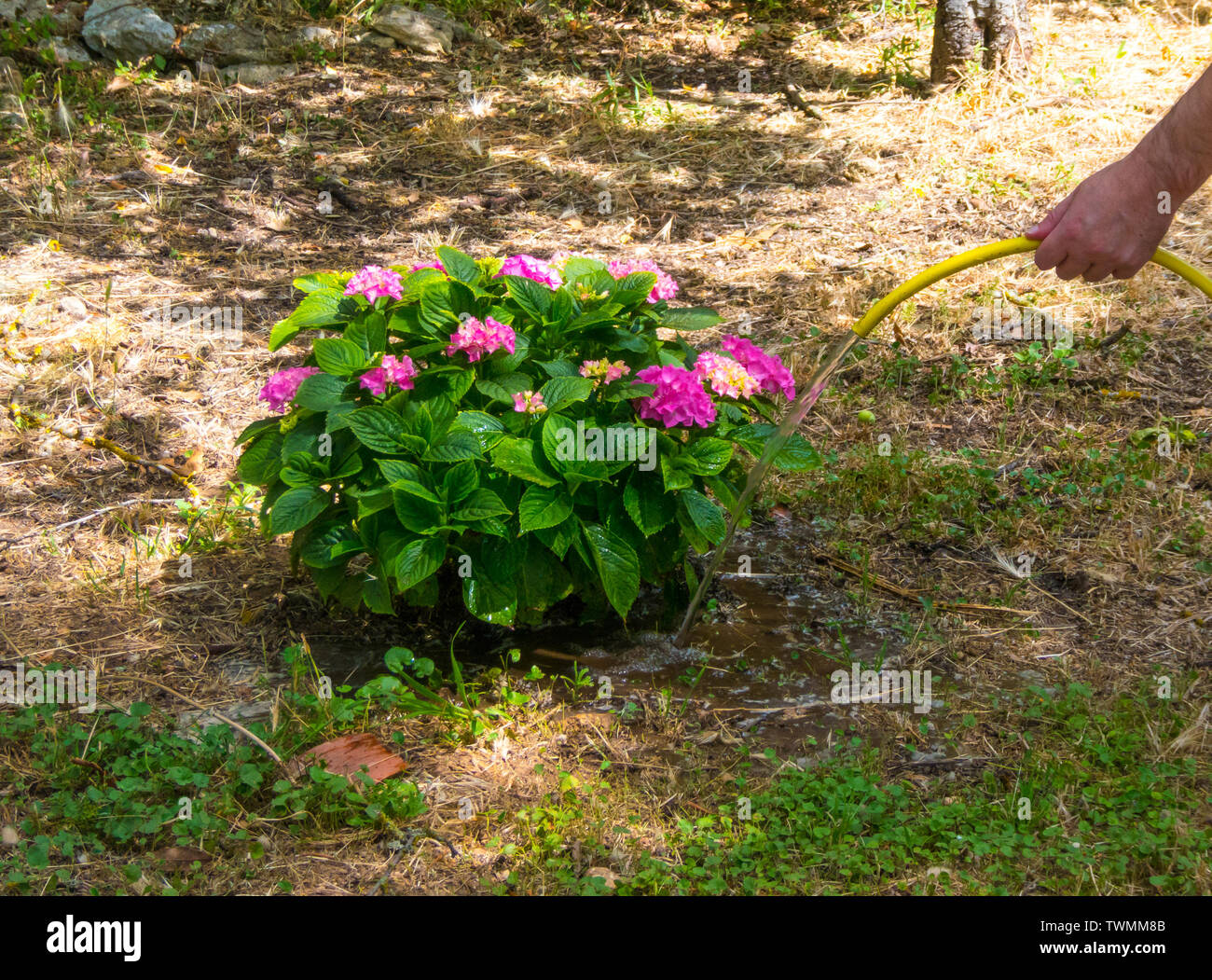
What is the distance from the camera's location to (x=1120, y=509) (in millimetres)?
3611

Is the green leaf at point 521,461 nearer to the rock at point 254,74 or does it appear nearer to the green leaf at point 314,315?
the green leaf at point 314,315

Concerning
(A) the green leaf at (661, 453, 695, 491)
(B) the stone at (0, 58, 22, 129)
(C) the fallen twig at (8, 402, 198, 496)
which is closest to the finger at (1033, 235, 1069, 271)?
(A) the green leaf at (661, 453, 695, 491)

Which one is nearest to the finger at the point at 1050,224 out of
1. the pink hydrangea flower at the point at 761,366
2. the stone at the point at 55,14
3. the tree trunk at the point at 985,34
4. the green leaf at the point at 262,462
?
the pink hydrangea flower at the point at 761,366

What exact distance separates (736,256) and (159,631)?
3.37m

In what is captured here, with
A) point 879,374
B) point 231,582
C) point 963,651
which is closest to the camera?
point 963,651

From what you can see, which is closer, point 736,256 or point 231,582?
point 231,582

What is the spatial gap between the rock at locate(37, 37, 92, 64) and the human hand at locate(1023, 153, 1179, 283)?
22.1 feet

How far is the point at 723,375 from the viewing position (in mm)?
2822

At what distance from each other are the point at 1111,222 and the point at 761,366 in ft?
3.10

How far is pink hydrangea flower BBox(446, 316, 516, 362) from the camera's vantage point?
2775 millimetres

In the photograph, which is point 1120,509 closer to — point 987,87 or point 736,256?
point 736,256

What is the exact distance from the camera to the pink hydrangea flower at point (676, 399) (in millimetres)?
2752

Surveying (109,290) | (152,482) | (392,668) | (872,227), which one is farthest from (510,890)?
(872,227)

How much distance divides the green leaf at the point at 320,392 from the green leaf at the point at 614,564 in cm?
77
